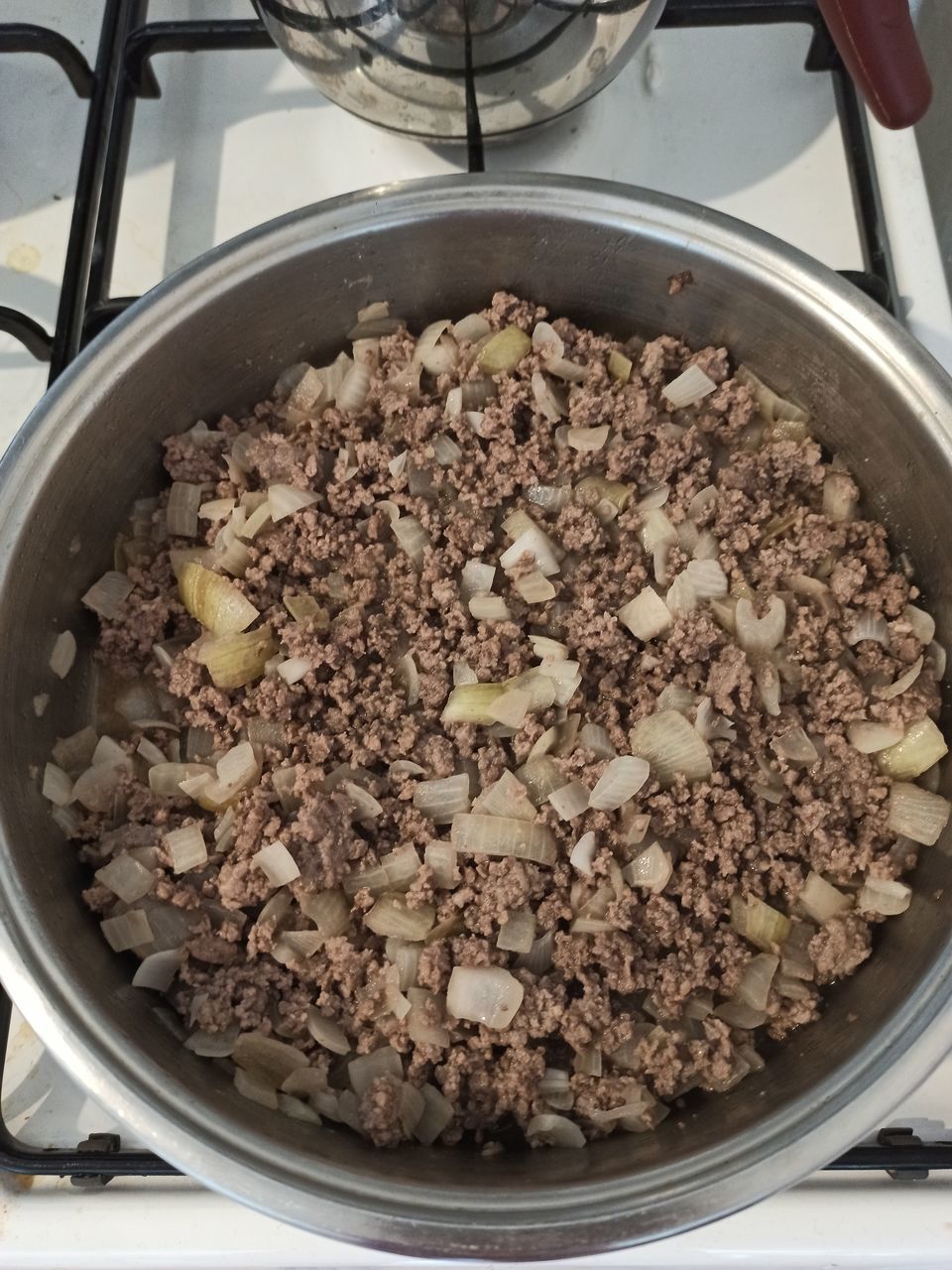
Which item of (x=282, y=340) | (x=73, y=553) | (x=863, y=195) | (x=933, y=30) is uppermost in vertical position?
(x=933, y=30)

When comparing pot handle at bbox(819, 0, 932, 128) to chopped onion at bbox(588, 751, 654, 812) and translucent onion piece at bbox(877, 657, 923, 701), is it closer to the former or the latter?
translucent onion piece at bbox(877, 657, 923, 701)

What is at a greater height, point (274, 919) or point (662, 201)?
point (662, 201)

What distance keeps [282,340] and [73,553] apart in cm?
38

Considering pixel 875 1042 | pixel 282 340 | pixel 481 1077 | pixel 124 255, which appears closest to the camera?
pixel 875 1042

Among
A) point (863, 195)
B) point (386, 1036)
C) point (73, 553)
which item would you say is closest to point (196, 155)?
point (73, 553)

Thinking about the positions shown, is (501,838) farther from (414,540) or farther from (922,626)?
(922,626)

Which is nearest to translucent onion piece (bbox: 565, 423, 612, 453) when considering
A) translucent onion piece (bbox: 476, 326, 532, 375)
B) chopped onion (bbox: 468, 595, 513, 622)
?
translucent onion piece (bbox: 476, 326, 532, 375)

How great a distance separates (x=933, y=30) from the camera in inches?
68.5

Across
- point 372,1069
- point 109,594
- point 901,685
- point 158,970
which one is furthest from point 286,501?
point 901,685

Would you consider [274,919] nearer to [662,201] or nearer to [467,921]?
[467,921]

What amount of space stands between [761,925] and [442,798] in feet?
1.26

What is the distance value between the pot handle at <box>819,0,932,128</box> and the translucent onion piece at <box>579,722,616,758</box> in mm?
713

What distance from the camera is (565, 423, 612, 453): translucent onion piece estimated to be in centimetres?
131

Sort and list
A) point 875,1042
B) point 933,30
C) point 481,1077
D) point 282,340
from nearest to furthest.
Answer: point 875,1042
point 481,1077
point 282,340
point 933,30
